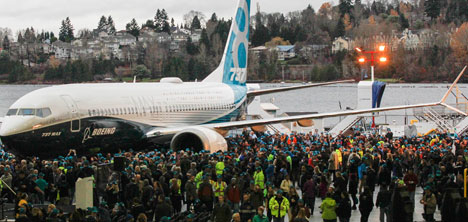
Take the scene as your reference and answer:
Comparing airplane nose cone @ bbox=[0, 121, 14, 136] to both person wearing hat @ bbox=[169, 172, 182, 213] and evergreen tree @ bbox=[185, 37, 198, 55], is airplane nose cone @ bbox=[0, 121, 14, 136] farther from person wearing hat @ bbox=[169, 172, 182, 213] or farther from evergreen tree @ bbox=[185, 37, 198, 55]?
evergreen tree @ bbox=[185, 37, 198, 55]

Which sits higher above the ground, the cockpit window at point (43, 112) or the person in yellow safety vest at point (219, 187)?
the cockpit window at point (43, 112)

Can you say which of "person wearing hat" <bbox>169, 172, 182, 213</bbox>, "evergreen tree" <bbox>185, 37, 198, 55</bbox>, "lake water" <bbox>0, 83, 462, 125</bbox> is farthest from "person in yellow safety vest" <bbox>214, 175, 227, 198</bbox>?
"evergreen tree" <bbox>185, 37, 198, 55</bbox>

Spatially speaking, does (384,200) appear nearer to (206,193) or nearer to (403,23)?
(206,193)

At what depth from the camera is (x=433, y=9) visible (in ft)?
650

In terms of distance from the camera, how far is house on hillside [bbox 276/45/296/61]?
16225 cm

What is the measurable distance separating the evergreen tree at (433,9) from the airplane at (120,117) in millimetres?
169742

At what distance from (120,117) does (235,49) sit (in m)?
11.4

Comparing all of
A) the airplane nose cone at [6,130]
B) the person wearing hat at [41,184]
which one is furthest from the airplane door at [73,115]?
the person wearing hat at [41,184]

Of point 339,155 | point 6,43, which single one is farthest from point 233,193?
point 6,43

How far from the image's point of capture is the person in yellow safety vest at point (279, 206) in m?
15.6

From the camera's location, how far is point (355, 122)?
131ft

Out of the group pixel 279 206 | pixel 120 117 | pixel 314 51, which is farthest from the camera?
pixel 314 51

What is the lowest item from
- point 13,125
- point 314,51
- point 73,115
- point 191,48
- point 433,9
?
point 13,125

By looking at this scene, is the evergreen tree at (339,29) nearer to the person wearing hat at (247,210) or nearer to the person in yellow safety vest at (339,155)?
the person in yellow safety vest at (339,155)
